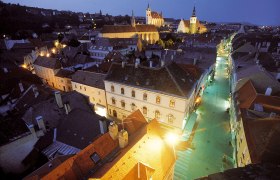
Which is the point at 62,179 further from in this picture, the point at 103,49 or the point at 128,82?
the point at 103,49

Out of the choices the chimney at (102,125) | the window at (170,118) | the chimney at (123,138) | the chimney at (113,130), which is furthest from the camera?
the window at (170,118)

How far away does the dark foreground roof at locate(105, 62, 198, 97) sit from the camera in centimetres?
2606

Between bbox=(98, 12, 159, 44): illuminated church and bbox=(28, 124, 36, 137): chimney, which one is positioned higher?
bbox=(98, 12, 159, 44): illuminated church

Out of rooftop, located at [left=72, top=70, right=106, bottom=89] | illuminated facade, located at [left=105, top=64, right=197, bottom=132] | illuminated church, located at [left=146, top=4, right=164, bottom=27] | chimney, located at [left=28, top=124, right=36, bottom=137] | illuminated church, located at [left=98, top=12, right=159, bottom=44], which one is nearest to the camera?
Answer: chimney, located at [left=28, top=124, right=36, bottom=137]

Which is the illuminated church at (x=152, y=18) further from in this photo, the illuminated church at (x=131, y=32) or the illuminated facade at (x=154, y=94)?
the illuminated facade at (x=154, y=94)

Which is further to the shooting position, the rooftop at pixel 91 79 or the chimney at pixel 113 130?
the rooftop at pixel 91 79

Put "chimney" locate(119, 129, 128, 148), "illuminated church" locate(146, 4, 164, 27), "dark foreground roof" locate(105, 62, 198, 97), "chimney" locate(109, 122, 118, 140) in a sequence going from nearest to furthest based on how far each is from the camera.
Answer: "chimney" locate(119, 129, 128, 148) → "chimney" locate(109, 122, 118, 140) → "dark foreground roof" locate(105, 62, 198, 97) → "illuminated church" locate(146, 4, 164, 27)

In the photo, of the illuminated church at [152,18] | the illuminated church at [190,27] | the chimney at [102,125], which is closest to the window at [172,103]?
the chimney at [102,125]

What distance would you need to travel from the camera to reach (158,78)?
90.3 ft

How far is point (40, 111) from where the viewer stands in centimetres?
2558

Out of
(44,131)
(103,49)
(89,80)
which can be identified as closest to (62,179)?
(44,131)

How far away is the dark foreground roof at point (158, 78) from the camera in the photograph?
26.1 m

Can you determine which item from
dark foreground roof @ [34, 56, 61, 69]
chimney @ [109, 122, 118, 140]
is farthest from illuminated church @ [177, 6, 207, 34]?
chimney @ [109, 122, 118, 140]

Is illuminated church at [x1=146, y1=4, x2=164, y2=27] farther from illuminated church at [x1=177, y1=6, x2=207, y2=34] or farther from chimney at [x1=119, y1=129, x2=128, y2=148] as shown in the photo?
chimney at [x1=119, y1=129, x2=128, y2=148]
